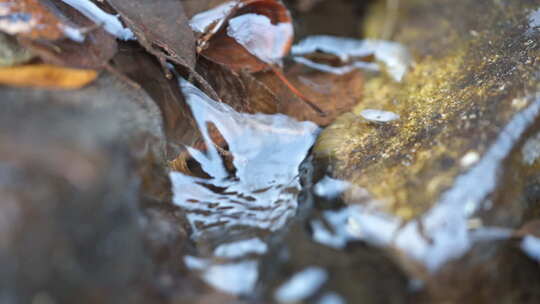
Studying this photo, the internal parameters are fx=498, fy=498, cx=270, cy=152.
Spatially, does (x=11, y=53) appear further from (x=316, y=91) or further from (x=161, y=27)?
(x=316, y=91)

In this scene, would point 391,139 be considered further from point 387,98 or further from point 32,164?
point 32,164

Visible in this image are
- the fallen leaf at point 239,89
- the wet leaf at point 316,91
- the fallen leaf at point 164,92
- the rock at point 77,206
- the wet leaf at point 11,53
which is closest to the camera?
the rock at point 77,206

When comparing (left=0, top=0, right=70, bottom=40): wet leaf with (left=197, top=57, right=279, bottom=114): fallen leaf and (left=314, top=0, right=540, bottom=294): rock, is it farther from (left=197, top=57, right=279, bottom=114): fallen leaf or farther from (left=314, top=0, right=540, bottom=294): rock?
(left=314, top=0, right=540, bottom=294): rock

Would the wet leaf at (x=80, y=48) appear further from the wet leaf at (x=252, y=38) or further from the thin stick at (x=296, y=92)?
the thin stick at (x=296, y=92)

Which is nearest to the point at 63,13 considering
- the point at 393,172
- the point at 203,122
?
the point at 203,122

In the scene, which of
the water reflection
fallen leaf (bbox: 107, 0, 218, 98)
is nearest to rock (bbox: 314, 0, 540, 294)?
the water reflection

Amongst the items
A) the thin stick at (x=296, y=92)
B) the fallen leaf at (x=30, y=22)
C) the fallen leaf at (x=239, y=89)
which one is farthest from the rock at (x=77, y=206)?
the thin stick at (x=296, y=92)

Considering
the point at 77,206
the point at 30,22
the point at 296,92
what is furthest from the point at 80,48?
the point at 296,92
